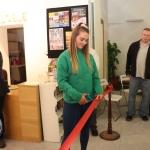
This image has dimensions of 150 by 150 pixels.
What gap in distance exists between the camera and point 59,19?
345 cm

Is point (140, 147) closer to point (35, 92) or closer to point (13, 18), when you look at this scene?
point (35, 92)

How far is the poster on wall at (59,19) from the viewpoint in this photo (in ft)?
11.2

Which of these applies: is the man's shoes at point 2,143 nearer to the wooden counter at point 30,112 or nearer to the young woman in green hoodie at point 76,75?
the wooden counter at point 30,112

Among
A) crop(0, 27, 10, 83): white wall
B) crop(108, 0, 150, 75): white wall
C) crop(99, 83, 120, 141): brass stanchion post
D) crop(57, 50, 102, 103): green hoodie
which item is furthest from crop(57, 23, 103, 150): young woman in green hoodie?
crop(108, 0, 150, 75): white wall

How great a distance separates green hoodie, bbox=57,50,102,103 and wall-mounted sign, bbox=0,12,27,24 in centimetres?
274

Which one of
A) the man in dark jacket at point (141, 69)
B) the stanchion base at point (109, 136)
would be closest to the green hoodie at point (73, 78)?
the stanchion base at point (109, 136)

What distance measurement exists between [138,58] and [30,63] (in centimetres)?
222

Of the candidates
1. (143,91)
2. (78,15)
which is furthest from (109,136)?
(78,15)

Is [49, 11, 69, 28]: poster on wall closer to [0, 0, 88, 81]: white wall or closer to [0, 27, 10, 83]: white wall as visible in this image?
[0, 0, 88, 81]: white wall

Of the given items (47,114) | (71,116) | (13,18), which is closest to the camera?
(71,116)

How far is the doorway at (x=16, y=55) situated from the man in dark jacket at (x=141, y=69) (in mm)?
3777

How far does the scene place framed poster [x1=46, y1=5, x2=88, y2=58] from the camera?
11.0 ft

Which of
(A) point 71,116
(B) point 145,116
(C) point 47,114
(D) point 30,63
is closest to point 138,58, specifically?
(B) point 145,116

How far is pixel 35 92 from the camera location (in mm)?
2662
